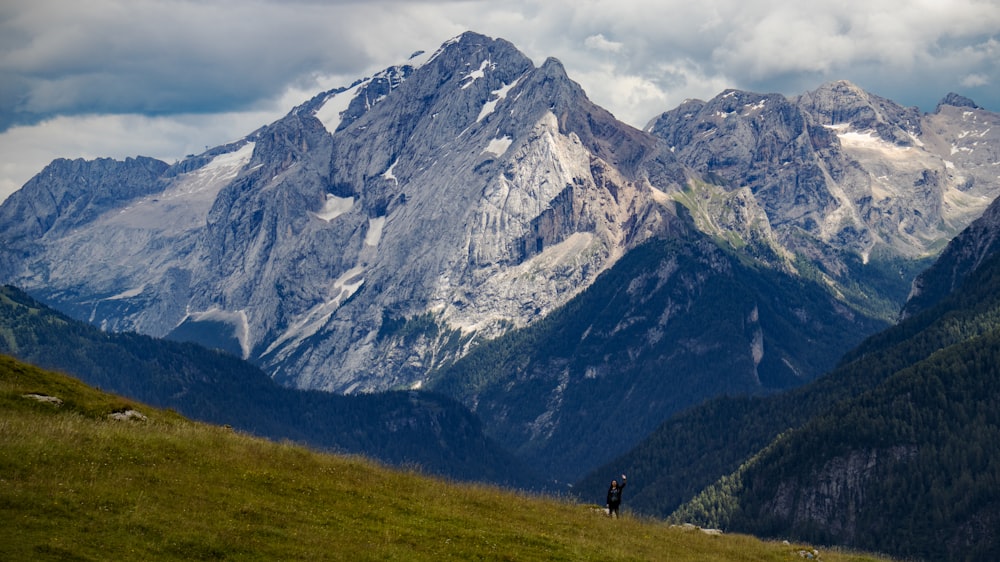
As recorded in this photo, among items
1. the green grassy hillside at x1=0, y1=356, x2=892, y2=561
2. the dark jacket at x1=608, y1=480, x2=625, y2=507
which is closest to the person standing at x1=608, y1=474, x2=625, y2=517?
the dark jacket at x1=608, y1=480, x2=625, y2=507

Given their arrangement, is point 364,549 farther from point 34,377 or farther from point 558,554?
point 34,377

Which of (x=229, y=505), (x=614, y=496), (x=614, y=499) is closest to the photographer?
(x=229, y=505)

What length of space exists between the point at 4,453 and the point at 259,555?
1563cm

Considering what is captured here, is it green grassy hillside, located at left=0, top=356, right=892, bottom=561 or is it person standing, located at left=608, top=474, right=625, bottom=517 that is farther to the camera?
person standing, located at left=608, top=474, right=625, bottom=517

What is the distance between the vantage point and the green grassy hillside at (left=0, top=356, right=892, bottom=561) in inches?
2223

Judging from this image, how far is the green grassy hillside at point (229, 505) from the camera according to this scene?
185 feet

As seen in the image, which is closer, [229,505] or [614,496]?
[229,505]

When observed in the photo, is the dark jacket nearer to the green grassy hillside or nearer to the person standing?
the person standing

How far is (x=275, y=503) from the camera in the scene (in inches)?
2566

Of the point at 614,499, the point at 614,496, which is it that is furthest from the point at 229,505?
the point at 614,496

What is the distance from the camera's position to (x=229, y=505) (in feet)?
206

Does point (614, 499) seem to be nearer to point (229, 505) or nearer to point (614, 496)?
point (614, 496)

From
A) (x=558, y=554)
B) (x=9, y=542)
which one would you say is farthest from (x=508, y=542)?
(x=9, y=542)

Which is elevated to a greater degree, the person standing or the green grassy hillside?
the person standing
